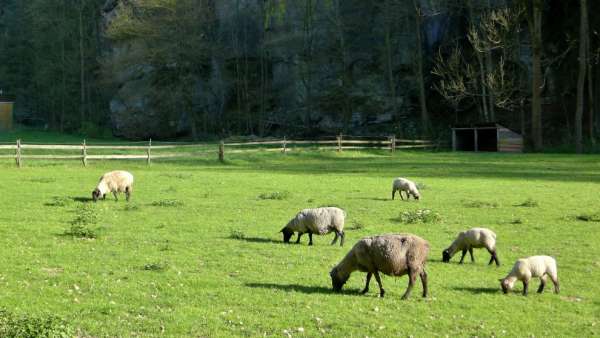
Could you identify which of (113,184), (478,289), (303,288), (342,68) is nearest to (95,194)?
(113,184)

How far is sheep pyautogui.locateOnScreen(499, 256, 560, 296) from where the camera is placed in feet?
40.5

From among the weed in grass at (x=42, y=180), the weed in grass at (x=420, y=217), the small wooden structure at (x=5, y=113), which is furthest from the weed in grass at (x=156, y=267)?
the small wooden structure at (x=5, y=113)

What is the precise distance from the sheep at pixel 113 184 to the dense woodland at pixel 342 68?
121 feet

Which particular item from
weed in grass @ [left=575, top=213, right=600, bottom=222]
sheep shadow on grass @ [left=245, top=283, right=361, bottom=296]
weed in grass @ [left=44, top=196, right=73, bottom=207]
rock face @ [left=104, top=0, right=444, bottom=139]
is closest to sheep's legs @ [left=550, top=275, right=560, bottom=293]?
sheep shadow on grass @ [left=245, top=283, right=361, bottom=296]

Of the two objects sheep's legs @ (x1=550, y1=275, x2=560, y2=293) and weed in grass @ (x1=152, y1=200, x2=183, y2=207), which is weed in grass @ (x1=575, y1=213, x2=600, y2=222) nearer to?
sheep's legs @ (x1=550, y1=275, x2=560, y2=293)

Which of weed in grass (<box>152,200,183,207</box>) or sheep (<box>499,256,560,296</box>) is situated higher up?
weed in grass (<box>152,200,183,207</box>)

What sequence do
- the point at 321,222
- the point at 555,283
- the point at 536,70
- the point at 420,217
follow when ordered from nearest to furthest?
the point at 555,283 < the point at 321,222 < the point at 420,217 < the point at 536,70

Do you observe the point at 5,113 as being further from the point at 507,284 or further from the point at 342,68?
the point at 507,284

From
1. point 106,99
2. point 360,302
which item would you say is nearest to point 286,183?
point 360,302

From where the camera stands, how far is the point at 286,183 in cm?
3152

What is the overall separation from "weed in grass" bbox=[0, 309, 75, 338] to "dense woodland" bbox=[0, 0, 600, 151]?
48399 mm

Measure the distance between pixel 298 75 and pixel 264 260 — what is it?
5943 centimetres

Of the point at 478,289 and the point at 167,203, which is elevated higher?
the point at 167,203

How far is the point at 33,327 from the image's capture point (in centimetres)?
848
